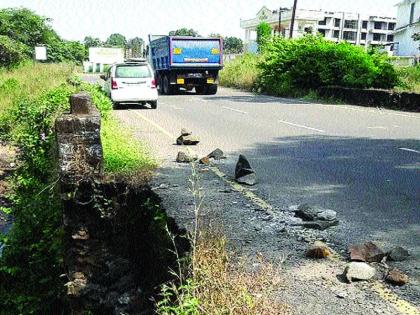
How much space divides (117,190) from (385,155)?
17.5ft

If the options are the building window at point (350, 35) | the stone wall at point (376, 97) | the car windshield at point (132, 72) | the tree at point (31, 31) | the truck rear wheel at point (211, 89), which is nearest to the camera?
the car windshield at point (132, 72)

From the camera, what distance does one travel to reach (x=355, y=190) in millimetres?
6496

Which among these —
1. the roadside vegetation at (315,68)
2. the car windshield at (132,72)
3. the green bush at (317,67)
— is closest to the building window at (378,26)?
the roadside vegetation at (315,68)

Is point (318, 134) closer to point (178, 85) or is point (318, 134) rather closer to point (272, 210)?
point (272, 210)

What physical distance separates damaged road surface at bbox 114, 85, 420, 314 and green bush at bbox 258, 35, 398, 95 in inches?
436

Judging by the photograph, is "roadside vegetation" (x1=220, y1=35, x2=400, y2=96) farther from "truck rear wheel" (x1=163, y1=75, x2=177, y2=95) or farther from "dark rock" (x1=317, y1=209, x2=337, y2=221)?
"dark rock" (x1=317, y1=209, x2=337, y2=221)

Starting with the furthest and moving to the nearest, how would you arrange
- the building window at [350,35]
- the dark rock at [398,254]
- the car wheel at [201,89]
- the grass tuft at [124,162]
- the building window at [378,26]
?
the building window at [378,26]
the building window at [350,35]
the car wheel at [201,89]
the grass tuft at [124,162]
the dark rock at [398,254]

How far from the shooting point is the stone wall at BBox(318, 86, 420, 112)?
1878cm

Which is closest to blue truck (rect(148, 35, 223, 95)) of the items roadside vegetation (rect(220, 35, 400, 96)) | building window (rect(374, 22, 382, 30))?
roadside vegetation (rect(220, 35, 400, 96))

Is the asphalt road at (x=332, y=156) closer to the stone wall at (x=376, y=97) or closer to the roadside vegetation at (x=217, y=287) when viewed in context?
the roadside vegetation at (x=217, y=287)

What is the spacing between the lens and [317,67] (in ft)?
85.0

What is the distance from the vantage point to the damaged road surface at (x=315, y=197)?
3.53 metres

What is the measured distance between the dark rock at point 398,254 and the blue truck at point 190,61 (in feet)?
75.5

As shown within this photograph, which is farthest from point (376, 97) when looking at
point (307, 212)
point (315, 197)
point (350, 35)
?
point (350, 35)
